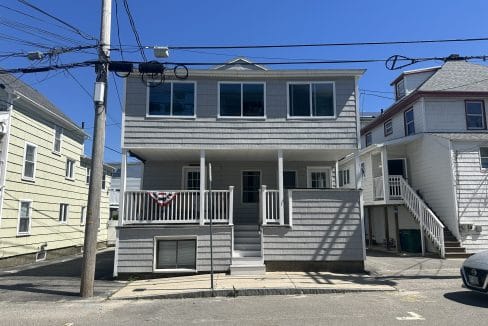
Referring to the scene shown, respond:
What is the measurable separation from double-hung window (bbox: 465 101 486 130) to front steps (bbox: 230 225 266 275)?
39.0 ft

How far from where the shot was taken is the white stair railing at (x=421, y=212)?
15196 mm

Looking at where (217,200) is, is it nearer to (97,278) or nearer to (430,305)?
(97,278)

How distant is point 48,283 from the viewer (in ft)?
35.9

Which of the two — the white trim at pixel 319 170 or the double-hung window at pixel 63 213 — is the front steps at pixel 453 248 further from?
the double-hung window at pixel 63 213

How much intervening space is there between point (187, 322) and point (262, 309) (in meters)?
1.62

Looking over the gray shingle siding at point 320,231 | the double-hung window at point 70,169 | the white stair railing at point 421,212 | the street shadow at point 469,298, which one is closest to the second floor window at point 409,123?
the white stair railing at point 421,212

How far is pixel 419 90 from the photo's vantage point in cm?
1778

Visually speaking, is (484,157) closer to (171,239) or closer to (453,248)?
(453,248)

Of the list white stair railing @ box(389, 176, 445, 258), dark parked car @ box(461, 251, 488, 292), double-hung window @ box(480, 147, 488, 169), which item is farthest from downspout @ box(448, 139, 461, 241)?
dark parked car @ box(461, 251, 488, 292)

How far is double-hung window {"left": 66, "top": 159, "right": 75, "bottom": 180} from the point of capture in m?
20.6

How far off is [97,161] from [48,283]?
14.1 ft

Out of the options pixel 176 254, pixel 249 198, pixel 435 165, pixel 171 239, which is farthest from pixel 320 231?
pixel 435 165

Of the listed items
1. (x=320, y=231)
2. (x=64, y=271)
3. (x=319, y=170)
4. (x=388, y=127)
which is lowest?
(x=64, y=271)

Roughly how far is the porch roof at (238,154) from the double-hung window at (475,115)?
7798 mm
